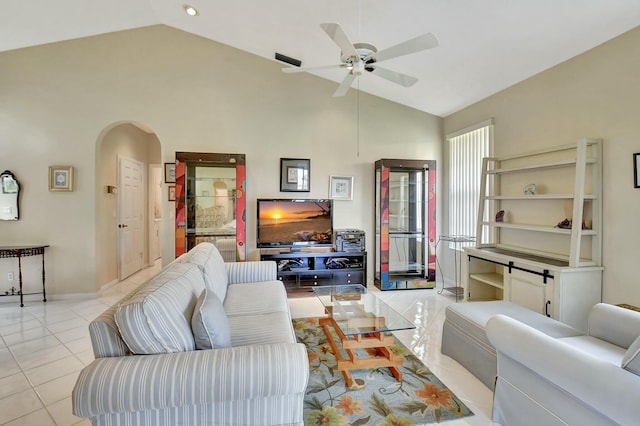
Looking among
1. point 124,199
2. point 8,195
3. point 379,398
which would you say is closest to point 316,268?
point 379,398

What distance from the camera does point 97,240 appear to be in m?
4.36

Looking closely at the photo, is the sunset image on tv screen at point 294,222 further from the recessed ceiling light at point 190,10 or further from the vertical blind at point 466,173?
the recessed ceiling light at point 190,10

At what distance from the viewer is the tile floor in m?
2.00

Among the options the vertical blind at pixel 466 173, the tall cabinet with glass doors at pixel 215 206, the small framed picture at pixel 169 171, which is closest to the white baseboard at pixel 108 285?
the tall cabinet with glass doors at pixel 215 206

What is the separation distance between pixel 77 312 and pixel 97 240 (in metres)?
1.03

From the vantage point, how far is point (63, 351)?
2.79 meters

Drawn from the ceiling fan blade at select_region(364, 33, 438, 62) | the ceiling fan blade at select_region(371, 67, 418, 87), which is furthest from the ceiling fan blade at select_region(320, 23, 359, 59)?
the ceiling fan blade at select_region(371, 67, 418, 87)

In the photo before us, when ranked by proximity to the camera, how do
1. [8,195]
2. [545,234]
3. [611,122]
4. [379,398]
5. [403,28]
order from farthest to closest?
[8,195] → [545,234] → [403,28] → [611,122] → [379,398]

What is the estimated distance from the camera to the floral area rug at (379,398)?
1896 millimetres

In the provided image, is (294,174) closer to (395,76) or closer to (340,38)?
(395,76)

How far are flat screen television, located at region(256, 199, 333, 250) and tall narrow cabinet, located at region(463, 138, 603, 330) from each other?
1.98m

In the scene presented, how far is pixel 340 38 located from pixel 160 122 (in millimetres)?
3314

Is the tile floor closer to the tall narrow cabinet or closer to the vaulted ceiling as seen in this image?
the tall narrow cabinet

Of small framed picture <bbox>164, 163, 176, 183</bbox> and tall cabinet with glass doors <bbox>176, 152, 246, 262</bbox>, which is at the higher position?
small framed picture <bbox>164, 163, 176, 183</bbox>
